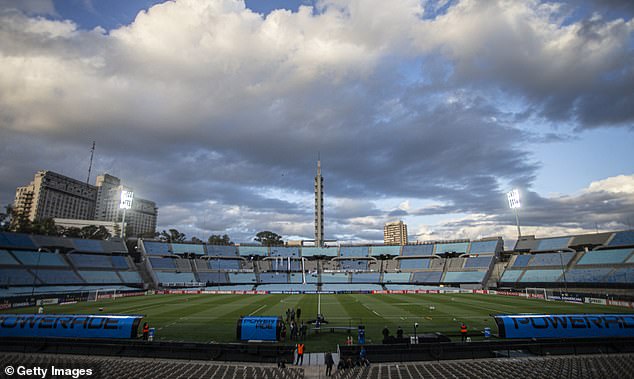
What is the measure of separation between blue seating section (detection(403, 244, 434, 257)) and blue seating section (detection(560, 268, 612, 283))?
3902 centimetres

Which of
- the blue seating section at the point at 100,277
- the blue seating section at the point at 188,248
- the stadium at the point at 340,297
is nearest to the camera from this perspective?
the stadium at the point at 340,297

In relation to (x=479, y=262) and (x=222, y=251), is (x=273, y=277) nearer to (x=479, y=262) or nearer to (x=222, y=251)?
Result: (x=222, y=251)

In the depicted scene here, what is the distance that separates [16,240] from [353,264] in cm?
9019

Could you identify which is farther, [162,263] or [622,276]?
[162,263]

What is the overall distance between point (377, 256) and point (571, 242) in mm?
53212

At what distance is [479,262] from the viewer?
90875 millimetres

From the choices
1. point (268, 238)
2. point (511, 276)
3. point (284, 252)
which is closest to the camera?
point (511, 276)

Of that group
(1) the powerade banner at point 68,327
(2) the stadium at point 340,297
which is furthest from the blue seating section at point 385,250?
(1) the powerade banner at point 68,327

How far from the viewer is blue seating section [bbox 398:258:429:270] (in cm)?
10044

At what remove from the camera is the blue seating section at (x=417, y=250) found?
104594 mm

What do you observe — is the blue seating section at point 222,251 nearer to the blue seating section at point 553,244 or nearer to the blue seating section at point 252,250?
the blue seating section at point 252,250

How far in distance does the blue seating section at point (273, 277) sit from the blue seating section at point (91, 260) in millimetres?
40838

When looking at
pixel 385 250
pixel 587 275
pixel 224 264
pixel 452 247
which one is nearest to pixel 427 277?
pixel 452 247

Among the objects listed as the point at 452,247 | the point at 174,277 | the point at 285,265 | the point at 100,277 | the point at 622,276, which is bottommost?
the point at 174,277
